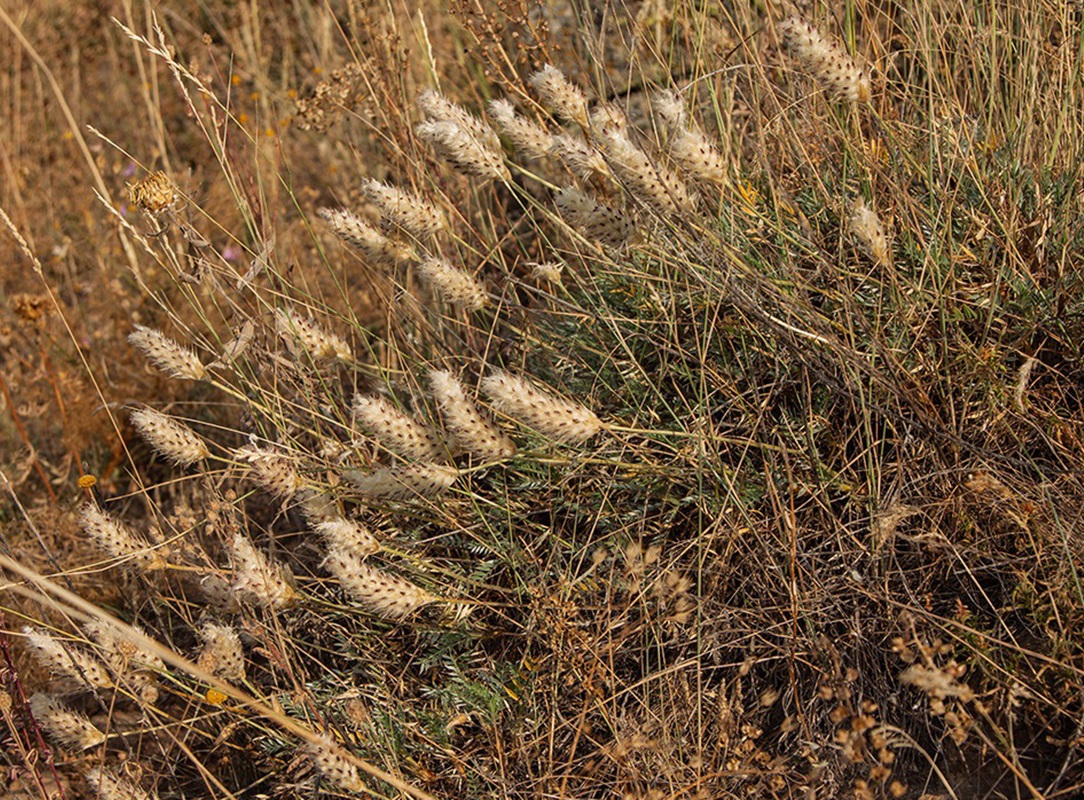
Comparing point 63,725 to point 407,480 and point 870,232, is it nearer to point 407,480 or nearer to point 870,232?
point 407,480

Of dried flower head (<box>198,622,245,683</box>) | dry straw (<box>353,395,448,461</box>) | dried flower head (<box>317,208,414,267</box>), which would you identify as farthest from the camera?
dried flower head (<box>317,208,414,267</box>)

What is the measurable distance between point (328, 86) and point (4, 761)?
1540mm

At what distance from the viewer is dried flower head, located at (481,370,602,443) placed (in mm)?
1568

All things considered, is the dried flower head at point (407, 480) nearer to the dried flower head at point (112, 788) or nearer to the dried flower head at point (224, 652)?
the dried flower head at point (224, 652)

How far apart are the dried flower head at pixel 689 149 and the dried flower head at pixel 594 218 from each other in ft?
0.56

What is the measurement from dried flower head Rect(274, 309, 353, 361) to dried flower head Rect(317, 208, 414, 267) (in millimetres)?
161

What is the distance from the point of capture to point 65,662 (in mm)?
1768

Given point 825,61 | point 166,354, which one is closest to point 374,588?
point 166,354

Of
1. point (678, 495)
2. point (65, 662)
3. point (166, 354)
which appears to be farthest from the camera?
point (678, 495)

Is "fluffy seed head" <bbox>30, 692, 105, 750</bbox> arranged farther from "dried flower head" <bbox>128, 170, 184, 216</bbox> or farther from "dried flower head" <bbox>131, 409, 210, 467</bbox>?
"dried flower head" <bbox>128, 170, 184, 216</bbox>

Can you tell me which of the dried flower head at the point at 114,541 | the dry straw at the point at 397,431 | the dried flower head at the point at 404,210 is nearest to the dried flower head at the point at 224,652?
the dried flower head at the point at 114,541

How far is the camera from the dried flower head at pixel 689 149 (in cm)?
158

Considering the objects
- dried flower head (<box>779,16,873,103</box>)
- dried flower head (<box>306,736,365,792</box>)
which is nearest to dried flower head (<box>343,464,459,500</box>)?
dried flower head (<box>306,736,365,792</box>)

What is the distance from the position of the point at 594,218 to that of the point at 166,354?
2.52 feet
